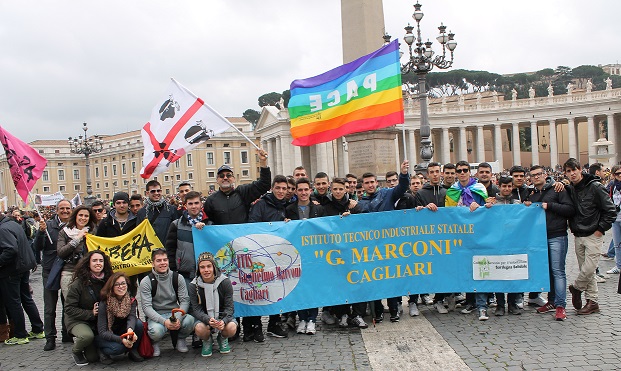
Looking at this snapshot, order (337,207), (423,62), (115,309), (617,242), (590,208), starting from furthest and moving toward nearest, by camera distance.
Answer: (423,62)
(617,242)
(337,207)
(590,208)
(115,309)

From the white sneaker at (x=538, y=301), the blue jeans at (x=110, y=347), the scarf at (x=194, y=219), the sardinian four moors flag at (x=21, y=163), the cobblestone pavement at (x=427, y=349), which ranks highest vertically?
the sardinian four moors flag at (x=21, y=163)

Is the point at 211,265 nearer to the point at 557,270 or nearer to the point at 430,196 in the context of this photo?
the point at 430,196

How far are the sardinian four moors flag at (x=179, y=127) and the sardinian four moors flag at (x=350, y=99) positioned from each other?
116 cm

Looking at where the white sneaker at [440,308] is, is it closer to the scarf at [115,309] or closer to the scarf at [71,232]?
the scarf at [115,309]

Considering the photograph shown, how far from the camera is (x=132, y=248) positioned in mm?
6770

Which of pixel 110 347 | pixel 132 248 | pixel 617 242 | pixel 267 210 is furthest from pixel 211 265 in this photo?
pixel 617 242

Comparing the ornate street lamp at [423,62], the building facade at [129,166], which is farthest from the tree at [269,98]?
the ornate street lamp at [423,62]

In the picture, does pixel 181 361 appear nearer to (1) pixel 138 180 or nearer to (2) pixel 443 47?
(2) pixel 443 47

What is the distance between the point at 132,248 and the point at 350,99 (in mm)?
3584

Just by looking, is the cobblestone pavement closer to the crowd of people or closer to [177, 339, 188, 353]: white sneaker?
[177, 339, 188, 353]: white sneaker

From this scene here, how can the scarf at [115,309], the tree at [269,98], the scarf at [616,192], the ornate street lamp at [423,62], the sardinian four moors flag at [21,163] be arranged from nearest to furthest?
the scarf at [115,309], the sardinian four moors flag at [21,163], the scarf at [616,192], the ornate street lamp at [423,62], the tree at [269,98]

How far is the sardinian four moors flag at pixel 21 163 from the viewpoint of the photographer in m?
7.50

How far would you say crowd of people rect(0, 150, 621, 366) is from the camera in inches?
228

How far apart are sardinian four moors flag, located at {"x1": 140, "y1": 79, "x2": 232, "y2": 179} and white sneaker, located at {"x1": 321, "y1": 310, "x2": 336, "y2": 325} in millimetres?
2858
